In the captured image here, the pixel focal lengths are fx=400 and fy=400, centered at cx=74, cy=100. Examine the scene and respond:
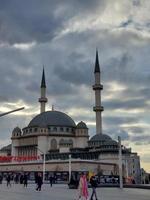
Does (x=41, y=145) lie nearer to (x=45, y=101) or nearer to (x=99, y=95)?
(x=45, y=101)

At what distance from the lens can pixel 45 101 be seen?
4754 inches

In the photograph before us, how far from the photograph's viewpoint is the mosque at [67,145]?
9325 cm

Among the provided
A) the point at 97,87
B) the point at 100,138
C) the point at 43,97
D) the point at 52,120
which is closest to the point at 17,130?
the point at 52,120

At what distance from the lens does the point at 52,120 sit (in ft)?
383

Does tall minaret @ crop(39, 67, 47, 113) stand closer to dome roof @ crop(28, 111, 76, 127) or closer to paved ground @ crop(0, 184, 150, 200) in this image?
dome roof @ crop(28, 111, 76, 127)

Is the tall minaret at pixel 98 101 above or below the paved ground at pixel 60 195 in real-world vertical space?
above

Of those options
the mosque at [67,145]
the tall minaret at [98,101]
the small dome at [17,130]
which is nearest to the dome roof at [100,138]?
the mosque at [67,145]

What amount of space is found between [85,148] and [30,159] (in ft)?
49.6

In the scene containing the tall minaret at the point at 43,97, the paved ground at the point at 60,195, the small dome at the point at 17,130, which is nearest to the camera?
the paved ground at the point at 60,195

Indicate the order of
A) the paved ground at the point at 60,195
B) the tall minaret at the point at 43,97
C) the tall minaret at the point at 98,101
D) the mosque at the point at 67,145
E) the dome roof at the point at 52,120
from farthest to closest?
the tall minaret at the point at 43,97 < the dome roof at the point at 52,120 < the tall minaret at the point at 98,101 < the mosque at the point at 67,145 < the paved ground at the point at 60,195

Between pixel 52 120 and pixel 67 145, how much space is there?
9740 mm

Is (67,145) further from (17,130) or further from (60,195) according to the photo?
(60,195)

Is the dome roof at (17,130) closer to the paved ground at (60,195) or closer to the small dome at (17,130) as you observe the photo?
the small dome at (17,130)

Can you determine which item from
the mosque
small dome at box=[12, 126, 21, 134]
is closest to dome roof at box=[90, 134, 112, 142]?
the mosque
